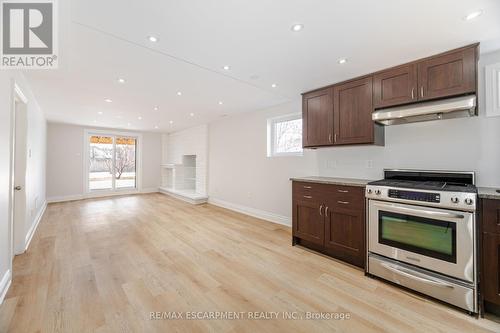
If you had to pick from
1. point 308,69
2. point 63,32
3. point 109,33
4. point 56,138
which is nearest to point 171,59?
point 109,33

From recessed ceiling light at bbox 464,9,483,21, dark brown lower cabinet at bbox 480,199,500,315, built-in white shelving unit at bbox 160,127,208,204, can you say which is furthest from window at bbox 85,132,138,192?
dark brown lower cabinet at bbox 480,199,500,315

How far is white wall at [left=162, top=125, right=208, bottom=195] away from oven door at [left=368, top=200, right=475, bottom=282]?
5036 millimetres

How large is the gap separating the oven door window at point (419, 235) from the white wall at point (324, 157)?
837 mm

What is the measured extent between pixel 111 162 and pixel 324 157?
7.53 metres

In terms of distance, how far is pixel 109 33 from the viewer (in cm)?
192

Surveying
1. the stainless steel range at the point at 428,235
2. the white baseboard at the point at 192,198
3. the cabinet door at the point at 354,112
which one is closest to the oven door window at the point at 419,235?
the stainless steel range at the point at 428,235

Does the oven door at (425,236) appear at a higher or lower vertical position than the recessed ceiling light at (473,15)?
lower

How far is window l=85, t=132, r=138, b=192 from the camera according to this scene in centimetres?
718

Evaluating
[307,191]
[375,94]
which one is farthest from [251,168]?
[375,94]

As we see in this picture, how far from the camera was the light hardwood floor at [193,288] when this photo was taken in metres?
1.66

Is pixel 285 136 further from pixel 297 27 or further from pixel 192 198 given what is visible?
pixel 192 198

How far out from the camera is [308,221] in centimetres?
302

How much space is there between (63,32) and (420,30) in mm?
3280

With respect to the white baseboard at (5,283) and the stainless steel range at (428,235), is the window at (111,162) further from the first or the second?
the stainless steel range at (428,235)
